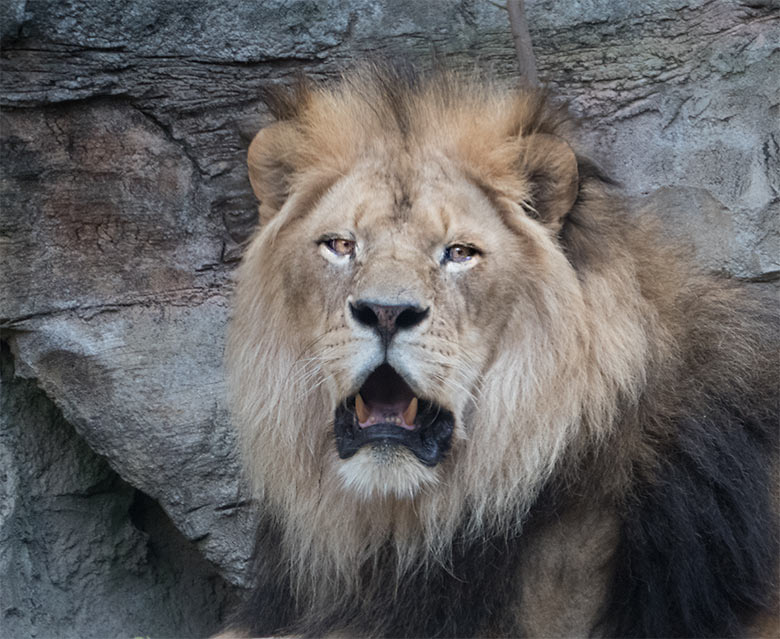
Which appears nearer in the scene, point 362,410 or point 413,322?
point 413,322

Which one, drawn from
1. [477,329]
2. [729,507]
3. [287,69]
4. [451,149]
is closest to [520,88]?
[451,149]

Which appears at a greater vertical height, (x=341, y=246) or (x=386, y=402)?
(x=341, y=246)

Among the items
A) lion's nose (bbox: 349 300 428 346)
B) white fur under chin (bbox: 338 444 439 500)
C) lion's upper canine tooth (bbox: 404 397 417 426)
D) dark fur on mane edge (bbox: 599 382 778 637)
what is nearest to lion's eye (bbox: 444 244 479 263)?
lion's nose (bbox: 349 300 428 346)

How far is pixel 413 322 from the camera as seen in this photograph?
216 centimetres

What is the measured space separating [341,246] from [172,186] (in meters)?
1.79

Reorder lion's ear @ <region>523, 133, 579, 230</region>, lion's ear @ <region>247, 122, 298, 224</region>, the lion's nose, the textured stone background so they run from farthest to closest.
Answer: the textured stone background < lion's ear @ <region>247, 122, 298, 224</region> < lion's ear @ <region>523, 133, 579, 230</region> < the lion's nose

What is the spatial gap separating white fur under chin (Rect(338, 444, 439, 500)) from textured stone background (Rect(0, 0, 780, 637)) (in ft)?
6.09

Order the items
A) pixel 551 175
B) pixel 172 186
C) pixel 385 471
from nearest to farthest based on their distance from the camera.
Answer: pixel 385 471, pixel 551 175, pixel 172 186

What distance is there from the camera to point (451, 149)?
251 cm

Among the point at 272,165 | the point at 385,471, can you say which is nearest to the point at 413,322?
the point at 385,471

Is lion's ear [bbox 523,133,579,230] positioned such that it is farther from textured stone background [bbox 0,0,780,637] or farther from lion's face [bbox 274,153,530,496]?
textured stone background [bbox 0,0,780,637]

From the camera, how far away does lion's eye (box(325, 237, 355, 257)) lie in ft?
7.72

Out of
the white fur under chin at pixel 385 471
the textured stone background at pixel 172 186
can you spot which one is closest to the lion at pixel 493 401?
the white fur under chin at pixel 385 471

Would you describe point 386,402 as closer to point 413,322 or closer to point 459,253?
point 413,322
